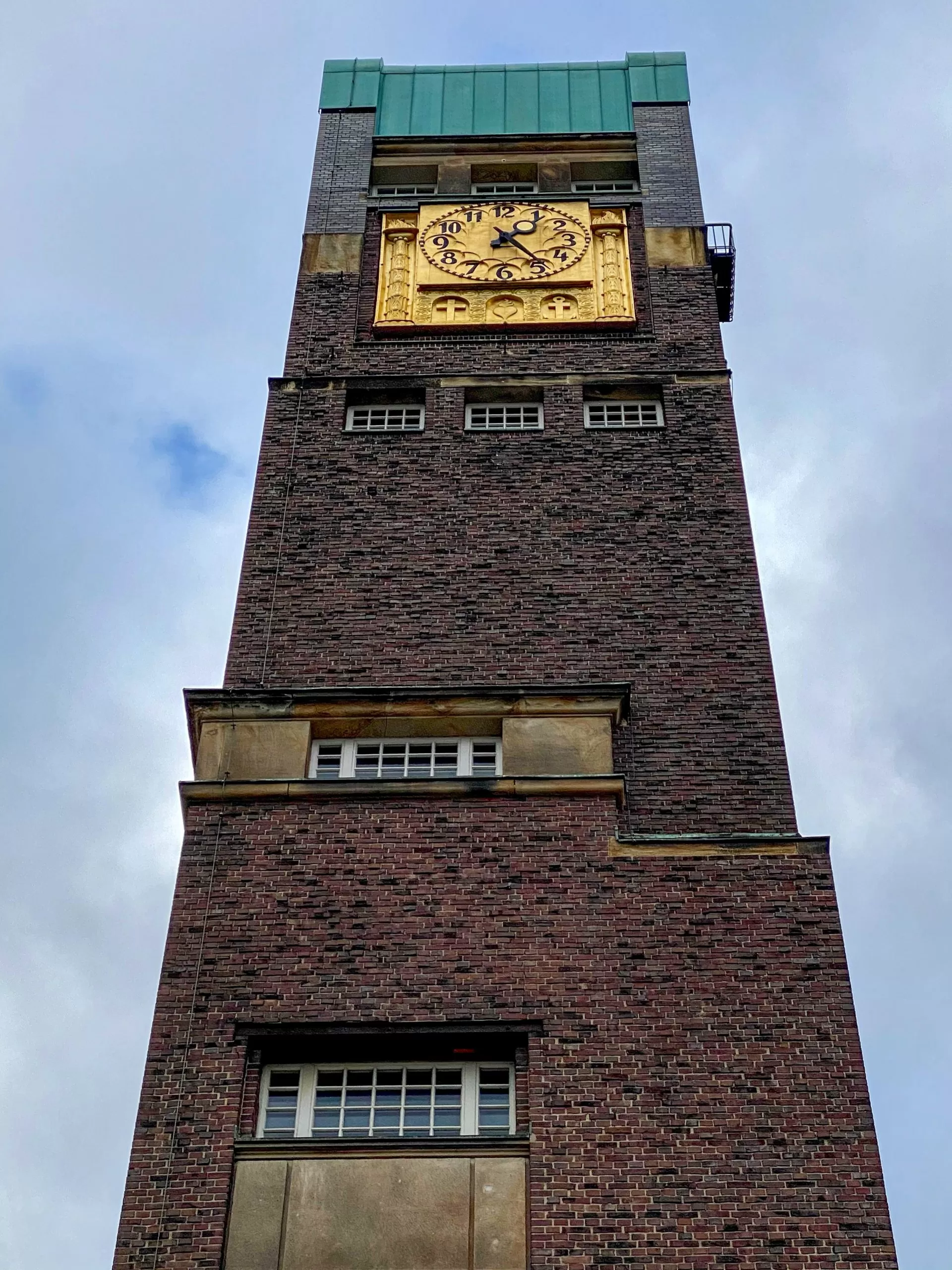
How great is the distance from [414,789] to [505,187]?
1688 centimetres

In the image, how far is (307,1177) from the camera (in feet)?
51.6

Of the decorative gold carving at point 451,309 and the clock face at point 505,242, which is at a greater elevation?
the clock face at point 505,242

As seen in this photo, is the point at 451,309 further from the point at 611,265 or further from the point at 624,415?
the point at 624,415

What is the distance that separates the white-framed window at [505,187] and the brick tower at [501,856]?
13.6 feet

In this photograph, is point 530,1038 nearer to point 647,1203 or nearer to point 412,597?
point 647,1203

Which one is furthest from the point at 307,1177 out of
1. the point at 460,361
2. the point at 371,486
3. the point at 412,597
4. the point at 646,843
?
the point at 460,361

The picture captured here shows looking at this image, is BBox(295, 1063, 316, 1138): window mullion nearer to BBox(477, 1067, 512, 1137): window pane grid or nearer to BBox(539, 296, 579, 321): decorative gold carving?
BBox(477, 1067, 512, 1137): window pane grid

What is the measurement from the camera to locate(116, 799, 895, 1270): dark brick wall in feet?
50.3

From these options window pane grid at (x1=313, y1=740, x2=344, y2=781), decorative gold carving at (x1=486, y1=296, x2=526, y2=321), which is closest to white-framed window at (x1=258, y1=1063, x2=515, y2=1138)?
window pane grid at (x1=313, y1=740, x2=344, y2=781)

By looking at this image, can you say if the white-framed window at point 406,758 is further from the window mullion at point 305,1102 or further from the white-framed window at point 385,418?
the white-framed window at point 385,418

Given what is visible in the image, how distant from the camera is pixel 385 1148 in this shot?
15.9m

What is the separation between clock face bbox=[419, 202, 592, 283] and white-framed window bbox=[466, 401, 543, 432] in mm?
3610

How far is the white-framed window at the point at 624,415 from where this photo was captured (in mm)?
25688

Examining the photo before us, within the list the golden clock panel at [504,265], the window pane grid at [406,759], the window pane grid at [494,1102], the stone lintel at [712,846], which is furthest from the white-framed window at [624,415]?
the window pane grid at [494,1102]
